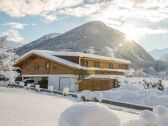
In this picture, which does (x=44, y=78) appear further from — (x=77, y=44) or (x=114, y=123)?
(x=77, y=44)

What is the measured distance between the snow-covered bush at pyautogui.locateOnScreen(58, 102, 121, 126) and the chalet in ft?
110

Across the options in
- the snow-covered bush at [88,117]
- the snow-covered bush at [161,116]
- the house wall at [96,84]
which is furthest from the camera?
the house wall at [96,84]

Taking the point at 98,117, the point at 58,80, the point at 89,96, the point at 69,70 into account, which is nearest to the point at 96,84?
the point at 69,70

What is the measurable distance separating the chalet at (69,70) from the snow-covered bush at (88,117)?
33.6m

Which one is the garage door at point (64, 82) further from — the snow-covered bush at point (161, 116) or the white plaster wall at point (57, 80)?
the snow-covered bush at point (161, 116)

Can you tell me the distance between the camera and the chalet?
39875mm

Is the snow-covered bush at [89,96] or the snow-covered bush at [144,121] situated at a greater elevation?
the snow-covered bush at [144,121]

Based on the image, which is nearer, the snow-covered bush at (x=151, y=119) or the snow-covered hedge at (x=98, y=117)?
the snow-covered hedge at (x=98, y=117)

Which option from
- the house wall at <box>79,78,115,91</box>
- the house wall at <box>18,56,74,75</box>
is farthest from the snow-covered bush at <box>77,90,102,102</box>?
the house wall at <box>79,78,115,91</box>

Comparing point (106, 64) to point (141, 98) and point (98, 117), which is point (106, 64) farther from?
point (98, 117)

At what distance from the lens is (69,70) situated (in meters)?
39.8

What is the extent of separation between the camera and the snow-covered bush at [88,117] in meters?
4.66

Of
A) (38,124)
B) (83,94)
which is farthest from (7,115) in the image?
(83,94)

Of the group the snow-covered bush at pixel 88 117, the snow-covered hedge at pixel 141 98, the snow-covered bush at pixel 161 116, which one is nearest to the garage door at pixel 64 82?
the snow-covered hedge at pixel 141 98
